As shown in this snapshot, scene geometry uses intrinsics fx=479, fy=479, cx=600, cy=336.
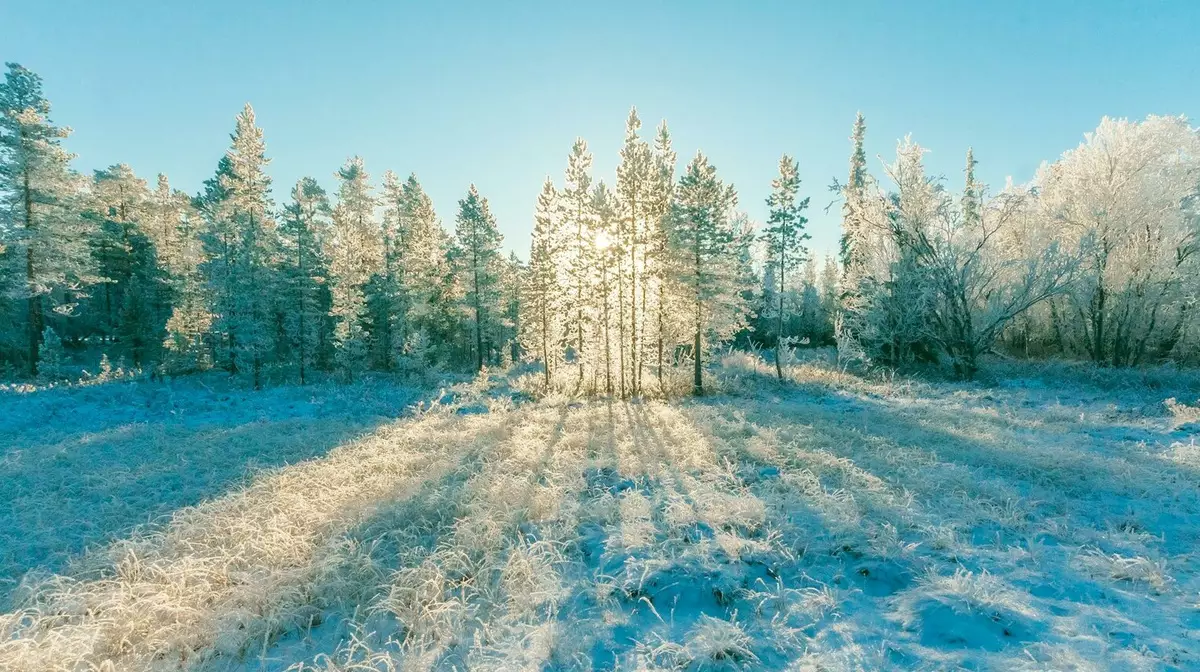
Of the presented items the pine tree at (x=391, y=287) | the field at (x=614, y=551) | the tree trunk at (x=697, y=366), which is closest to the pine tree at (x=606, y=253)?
the tree trunk at (x=697, y=366)

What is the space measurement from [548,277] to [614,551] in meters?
24.9

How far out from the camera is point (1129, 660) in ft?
11.4

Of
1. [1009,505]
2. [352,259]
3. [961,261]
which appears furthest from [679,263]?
[352,259]

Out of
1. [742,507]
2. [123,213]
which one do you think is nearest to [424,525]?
[742,507]

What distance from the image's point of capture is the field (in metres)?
3.92

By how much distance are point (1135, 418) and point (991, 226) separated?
14.5 meters

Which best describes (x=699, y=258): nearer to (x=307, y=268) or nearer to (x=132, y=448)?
(x=132, y=448)

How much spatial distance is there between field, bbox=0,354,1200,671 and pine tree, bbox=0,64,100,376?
15.5 metres

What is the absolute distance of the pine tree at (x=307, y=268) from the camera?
3006cm

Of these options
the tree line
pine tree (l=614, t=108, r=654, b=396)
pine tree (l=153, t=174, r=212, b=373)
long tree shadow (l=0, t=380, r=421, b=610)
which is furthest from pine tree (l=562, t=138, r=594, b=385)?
pine tree (l=153, t=174, r=212, b=373)

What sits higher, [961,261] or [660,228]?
[660,228]

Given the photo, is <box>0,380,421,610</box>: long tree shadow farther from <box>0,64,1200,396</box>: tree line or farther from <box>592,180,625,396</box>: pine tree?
<box>592,180,625,396</box>: pine tree

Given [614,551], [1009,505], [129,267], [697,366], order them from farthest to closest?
[129,267]
[697,366]
[1009,505]
[614,551]

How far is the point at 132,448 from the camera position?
1211 cm
